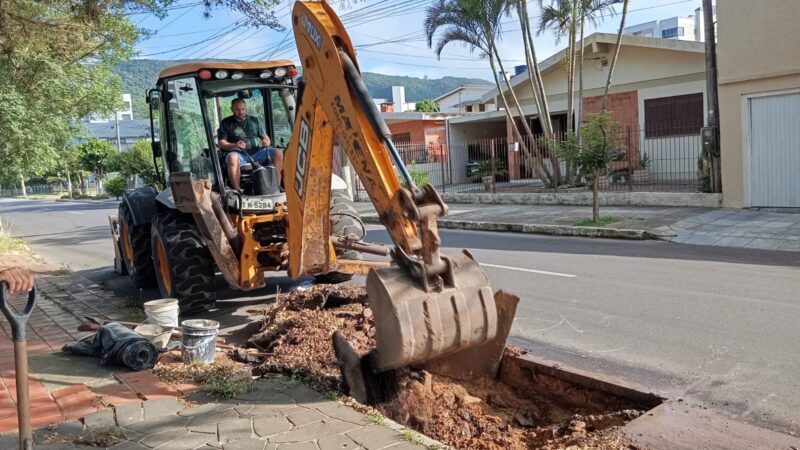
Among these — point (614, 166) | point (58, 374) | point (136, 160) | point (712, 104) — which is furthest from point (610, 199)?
point (136, 160)

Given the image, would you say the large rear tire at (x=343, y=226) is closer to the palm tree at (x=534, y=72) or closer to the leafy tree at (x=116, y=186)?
the palm tree at (x=534, y=72)

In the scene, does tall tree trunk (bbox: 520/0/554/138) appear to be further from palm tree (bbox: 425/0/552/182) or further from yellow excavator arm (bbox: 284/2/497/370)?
yellow excavator arm (bbox: 284/2/497/370)

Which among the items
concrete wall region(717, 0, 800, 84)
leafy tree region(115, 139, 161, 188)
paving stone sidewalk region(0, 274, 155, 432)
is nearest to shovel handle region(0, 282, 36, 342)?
paving stone sidewalk region(0, 274, 155, 432)

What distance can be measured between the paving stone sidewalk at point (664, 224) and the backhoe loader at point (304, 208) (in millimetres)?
6867

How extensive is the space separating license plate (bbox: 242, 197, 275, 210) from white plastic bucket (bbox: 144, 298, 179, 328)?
144 cm

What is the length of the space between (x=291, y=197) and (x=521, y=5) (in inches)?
617

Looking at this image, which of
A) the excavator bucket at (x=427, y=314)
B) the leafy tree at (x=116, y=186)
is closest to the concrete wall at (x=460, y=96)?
the leafy tree at (x=116, y=186)

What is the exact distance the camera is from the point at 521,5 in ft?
64.1

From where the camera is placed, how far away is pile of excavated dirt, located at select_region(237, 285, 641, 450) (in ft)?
13.1

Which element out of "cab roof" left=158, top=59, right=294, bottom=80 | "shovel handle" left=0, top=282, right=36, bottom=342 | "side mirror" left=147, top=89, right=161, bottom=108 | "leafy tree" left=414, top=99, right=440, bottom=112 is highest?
"leafy tree" left=414, top=99, right=440, bottom=112

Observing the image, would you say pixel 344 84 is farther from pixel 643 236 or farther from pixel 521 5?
pixel 521 5

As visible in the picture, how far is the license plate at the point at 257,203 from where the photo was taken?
6.97m

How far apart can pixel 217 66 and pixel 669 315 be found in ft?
18.1

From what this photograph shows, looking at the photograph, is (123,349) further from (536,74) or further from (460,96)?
(460,96)
